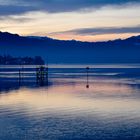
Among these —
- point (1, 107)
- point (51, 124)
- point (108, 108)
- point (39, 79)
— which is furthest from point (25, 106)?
point (39, 79)

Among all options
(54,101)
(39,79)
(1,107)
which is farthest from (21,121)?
(39,79)

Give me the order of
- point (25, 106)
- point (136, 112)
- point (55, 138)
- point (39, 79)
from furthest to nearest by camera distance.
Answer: point (39, 79) < point (25, 106) < point (136, 112) < point (55, 138)

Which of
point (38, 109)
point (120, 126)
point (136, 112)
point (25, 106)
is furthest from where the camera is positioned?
point (25, 106)

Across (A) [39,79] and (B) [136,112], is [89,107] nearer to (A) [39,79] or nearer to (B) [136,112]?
(B) [136,112]

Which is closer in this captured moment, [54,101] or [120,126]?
[120,126]

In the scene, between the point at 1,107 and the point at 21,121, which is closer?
the point at 21,121

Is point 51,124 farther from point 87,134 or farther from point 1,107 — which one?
point 1,107

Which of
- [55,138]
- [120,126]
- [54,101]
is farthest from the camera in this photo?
[54,101]

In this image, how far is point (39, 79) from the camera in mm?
84500

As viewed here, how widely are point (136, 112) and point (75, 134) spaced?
1046 centimetres

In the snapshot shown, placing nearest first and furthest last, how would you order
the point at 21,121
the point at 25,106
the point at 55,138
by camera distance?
the point at 55,138 → the point at 21,121 → the point at 25,106

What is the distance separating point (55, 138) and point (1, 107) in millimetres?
15690

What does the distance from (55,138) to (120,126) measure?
5.76 m

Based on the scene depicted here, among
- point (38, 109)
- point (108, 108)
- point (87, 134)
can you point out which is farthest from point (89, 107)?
point (87, 134)
